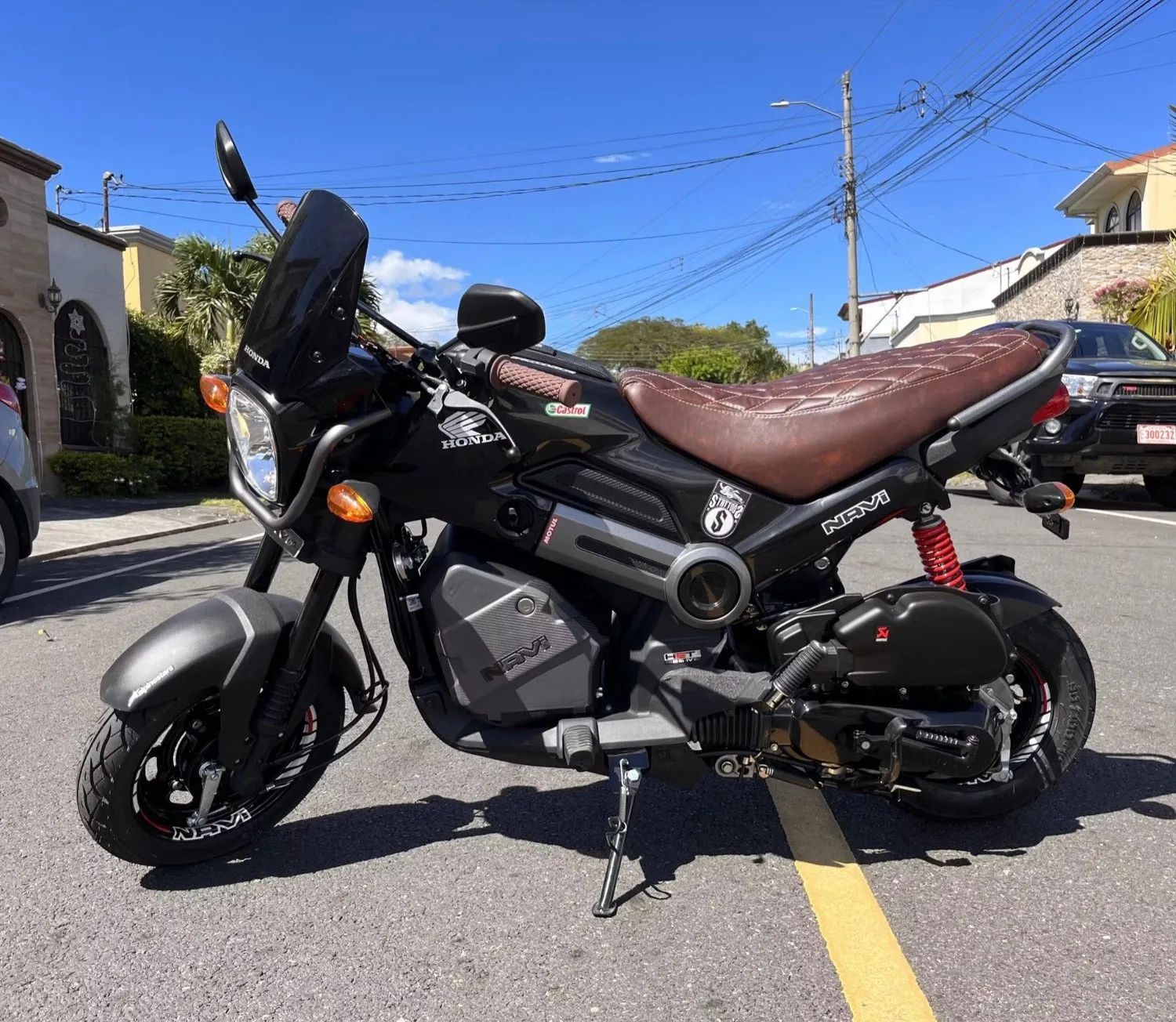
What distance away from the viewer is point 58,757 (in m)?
3.40

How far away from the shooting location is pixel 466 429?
7.53 ft

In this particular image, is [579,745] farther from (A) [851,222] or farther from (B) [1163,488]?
(A) [851,222]

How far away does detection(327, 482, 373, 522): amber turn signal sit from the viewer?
7.01 feet

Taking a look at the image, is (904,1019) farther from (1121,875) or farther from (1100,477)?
(1100,477)

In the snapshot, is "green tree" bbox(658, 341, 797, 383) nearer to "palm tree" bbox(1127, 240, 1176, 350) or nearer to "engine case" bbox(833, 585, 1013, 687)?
"palm tree" bbox(1127, 240, 1176, 350)

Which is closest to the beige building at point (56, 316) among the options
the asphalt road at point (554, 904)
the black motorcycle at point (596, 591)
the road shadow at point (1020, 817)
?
the asphalt road at point (554, 904)

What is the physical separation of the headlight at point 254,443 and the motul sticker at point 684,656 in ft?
3.45

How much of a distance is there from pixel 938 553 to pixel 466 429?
1.32 meters

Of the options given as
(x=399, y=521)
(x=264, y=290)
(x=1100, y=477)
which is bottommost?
(x=1100, y=477)

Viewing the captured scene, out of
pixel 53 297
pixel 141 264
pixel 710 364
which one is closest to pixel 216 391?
pixel 53 297

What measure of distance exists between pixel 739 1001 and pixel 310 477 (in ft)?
4.88

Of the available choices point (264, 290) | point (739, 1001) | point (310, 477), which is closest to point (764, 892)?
point (739, 1001)

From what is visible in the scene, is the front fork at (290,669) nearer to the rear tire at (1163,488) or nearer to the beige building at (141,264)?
the rear tire at (1163,488)

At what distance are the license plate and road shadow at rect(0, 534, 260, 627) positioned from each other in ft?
27.8
